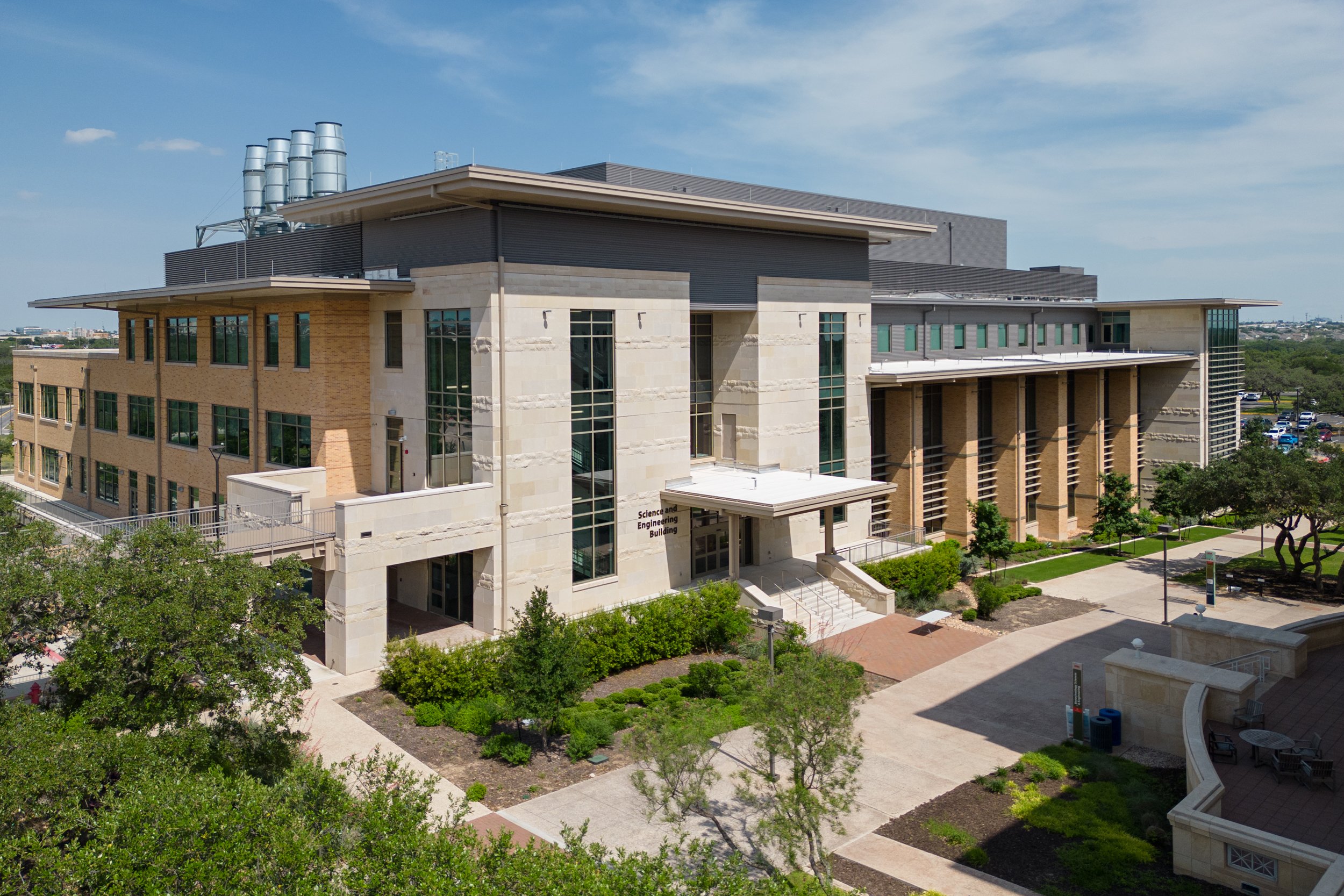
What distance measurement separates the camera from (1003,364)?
45438 millimetres

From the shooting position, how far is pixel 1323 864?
14297mm

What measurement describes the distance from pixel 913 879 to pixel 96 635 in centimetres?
1312

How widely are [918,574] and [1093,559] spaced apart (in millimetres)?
13770

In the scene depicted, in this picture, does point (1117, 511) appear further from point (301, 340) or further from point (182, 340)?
point (182, 340)

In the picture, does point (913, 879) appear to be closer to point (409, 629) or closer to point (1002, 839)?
point (1002, 839)

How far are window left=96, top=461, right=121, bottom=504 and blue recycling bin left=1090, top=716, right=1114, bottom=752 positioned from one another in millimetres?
39919

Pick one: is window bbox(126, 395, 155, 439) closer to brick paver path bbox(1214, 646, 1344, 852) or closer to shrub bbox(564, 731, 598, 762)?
shrub bbox(564, 731, 598, 762)

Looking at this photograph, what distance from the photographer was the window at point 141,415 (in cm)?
4047

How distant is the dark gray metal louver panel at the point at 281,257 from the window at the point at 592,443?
27.7ft

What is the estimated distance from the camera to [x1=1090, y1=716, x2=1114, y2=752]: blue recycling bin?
21531mm

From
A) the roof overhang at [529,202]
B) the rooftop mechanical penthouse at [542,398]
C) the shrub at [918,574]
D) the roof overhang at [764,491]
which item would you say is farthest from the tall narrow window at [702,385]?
the shrub at [918,574]

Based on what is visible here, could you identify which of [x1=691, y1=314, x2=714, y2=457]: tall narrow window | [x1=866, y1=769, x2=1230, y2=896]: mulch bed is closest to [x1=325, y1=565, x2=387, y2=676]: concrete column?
[x1=866, y1=769, x2=1230, y2=896]: mulch bed

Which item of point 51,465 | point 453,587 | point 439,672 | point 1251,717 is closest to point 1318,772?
point 1251,717

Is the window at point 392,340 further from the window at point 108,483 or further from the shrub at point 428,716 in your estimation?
the window at point 108,483
